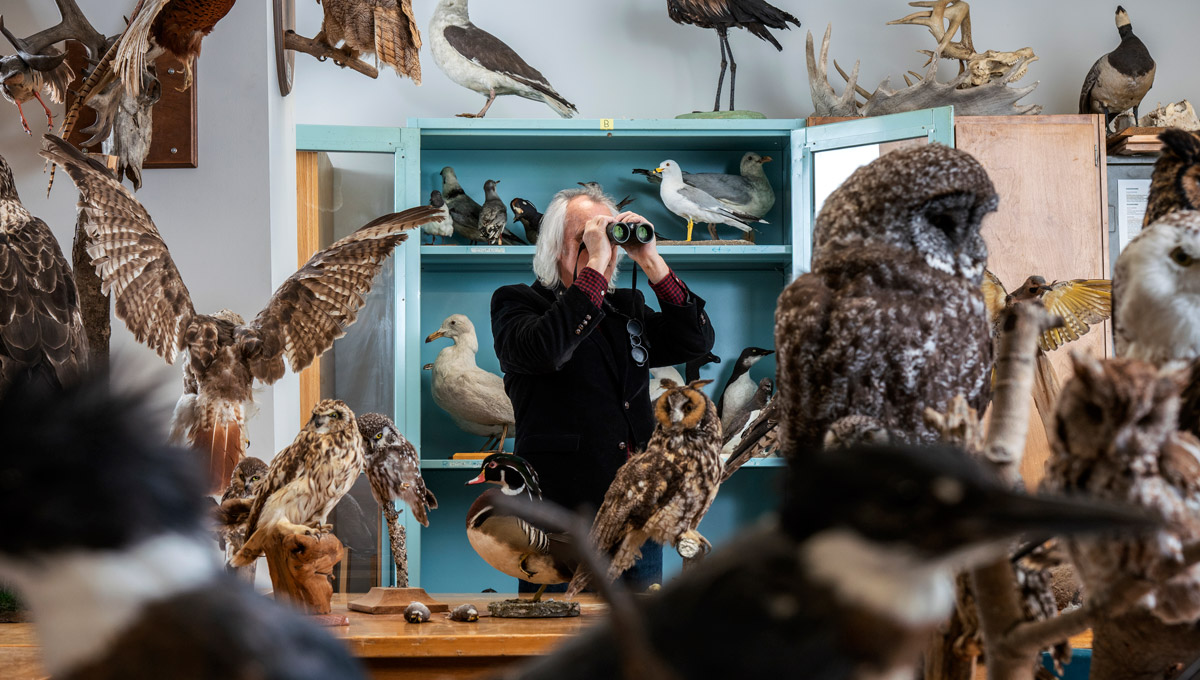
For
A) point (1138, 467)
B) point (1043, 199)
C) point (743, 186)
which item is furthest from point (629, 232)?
point (1043, 199)

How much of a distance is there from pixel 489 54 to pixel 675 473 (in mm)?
2396

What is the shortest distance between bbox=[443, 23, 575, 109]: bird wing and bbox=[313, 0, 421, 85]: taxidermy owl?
4.39 feet

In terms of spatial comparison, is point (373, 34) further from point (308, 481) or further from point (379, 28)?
point (308, 481)

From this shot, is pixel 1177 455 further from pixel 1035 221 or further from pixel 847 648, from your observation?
pixel 1035 221

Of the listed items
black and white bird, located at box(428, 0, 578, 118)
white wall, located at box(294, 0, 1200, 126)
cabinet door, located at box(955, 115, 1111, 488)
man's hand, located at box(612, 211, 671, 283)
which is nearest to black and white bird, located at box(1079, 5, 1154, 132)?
cabinet door, located at box(955, 115, 1111, 488)

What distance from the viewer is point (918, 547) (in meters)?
0.33

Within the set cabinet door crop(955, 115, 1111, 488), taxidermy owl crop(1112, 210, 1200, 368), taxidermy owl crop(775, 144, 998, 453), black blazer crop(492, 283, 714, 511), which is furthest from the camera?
cabinet door crop(955, 115, 1111, 488)

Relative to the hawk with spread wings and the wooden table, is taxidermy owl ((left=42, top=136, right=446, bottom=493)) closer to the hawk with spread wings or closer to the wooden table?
the wooden table

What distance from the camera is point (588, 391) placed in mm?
2248

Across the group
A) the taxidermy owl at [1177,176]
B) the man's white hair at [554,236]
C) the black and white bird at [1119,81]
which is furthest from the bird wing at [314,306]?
the black and white bird at [1119,81]

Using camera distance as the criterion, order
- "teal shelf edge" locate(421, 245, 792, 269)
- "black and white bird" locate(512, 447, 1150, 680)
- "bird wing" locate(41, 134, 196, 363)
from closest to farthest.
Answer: "black and white bird" locate(512, 447, 1150, 680) < "bird wing" locate(41, 134, 196, 363) < "teal shelf edge" locate(421, 245, 792, 269)

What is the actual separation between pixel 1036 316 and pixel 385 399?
9.46 feet

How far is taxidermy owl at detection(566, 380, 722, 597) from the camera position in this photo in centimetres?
125

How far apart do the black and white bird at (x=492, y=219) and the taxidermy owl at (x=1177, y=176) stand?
2821 millimetres
